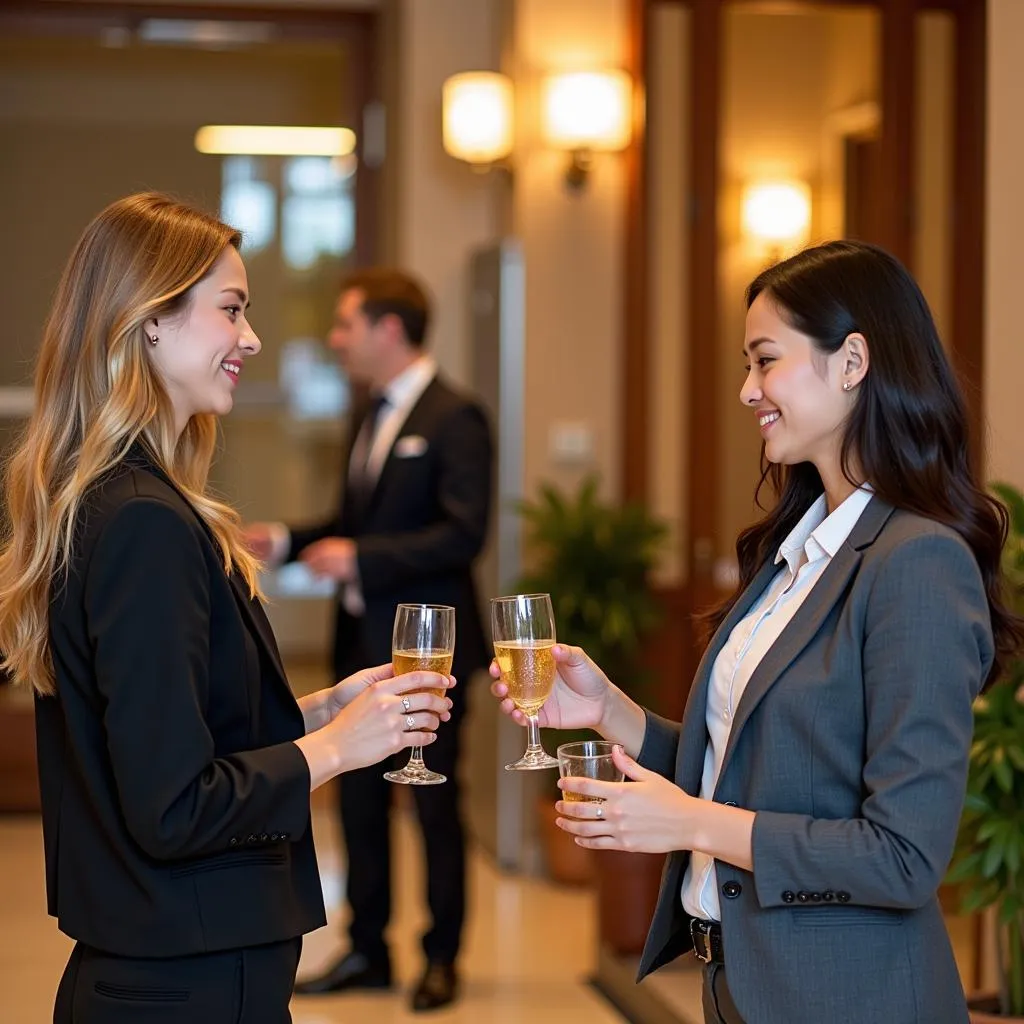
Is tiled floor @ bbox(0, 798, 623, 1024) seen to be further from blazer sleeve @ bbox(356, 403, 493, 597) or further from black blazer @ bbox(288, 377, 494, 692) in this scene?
blazer sleeve @ bbox(356, 403, 493, 597)

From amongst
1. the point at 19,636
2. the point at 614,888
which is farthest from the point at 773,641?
the point at 614,888

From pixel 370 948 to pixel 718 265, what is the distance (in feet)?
9.22

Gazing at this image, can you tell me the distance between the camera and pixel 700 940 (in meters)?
1.96

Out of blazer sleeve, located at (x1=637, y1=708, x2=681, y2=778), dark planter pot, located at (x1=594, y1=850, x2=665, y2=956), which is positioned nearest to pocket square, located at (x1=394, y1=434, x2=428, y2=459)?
dark planter pot, located at (x1=594, y1=850, x2=665, y2=956)

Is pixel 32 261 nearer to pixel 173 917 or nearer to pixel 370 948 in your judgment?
pixel 370 948

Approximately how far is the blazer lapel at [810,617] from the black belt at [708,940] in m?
0.20

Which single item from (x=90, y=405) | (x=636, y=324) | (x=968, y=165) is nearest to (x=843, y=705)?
(x=90, y=405)

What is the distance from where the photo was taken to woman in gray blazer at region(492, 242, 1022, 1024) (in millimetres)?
1727

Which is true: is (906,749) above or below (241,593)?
below

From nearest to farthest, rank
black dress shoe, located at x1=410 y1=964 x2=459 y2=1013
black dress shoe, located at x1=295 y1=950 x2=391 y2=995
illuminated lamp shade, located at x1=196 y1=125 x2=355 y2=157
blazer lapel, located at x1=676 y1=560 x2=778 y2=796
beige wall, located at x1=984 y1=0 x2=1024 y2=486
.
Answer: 1. blazer lapel, located at x1=676 y1=560 x2=778 y2=796
2. beige wall, located at x1=984 y1=0 x2=1024 y2=486
3. black dress shoe, located at x1=410 y1=964 x2=459 y2=1013
4. black dress shoe, located at x1=295 y1=950 x2=391 y2=995
5. illuminated lamp shade, located at x1=196 y1=125 x2=355 y2=157

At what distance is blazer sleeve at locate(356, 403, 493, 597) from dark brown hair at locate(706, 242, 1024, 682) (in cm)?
241

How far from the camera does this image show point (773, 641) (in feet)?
6.35

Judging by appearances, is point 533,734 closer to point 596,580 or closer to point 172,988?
point 172,988

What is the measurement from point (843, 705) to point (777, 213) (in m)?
4.22
